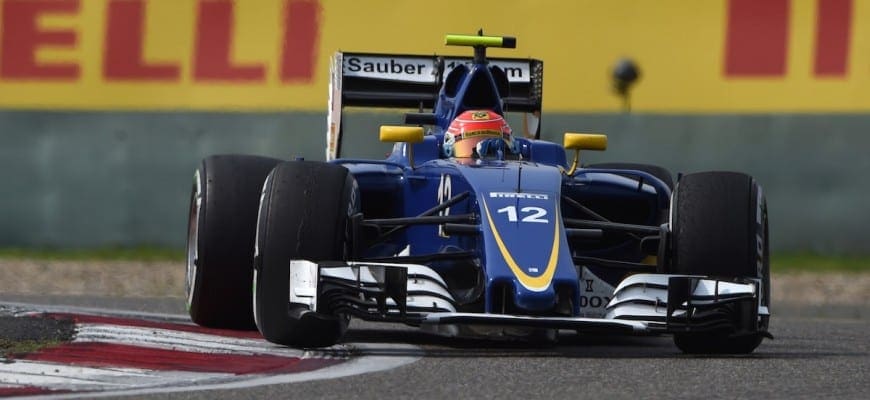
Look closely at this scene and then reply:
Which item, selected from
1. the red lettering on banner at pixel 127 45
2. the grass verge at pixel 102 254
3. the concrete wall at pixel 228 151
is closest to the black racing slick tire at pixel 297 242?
the concrete wall at pixel 228 151

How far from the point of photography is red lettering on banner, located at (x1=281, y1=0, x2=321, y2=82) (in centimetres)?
1575

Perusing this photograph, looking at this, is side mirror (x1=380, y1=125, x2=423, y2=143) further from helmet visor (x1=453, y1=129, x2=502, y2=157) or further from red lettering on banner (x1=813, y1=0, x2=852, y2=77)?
red lettering on banner (x1=813, y1=0, x2=852, y2=77)

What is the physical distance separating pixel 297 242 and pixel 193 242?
84.5 inches

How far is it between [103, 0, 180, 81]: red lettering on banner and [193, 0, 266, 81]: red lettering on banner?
0.86ft

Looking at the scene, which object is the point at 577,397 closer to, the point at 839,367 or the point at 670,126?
the point at 839,367

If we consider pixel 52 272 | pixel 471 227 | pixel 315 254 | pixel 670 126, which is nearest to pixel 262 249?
pixel 315 254

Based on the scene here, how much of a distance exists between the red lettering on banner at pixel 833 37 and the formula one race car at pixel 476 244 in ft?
19.1

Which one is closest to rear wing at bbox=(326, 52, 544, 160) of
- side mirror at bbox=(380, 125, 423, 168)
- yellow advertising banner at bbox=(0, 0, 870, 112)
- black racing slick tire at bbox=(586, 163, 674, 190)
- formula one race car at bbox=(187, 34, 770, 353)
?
black racing slick tire at bbox=(586, 163, 674, 190)

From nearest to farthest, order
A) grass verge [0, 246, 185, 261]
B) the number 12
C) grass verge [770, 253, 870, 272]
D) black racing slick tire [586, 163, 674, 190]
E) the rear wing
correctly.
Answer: the number 12
black racing slick tire [586, 163, 674, 190]
the rear wing
grass verge [770, 253, 870, 272]
grass verge [0, 246, 185, 261]

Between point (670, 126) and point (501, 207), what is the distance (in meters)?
7.00

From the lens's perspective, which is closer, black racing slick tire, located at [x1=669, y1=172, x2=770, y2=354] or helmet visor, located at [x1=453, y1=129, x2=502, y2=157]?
black racing slick tire, located at [x1=669, y1=172, x2=770, y2=354]

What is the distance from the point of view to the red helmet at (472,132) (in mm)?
9875

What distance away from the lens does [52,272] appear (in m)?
14.4

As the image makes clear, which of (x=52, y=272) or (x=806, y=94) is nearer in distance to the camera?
(x=52, y=272)
